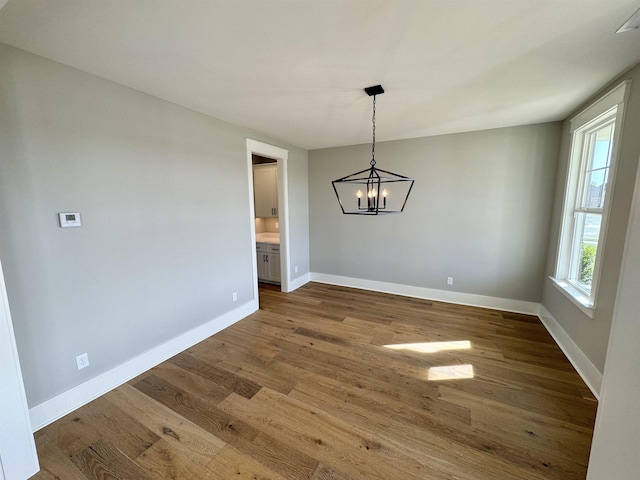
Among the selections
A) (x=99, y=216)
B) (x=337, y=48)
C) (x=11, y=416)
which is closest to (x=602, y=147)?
(x=337, y=48)

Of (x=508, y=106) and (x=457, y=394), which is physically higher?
(x=508, y=106)

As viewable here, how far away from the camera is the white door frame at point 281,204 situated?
3455 millimetres

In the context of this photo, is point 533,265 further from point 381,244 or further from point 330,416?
point 330,416

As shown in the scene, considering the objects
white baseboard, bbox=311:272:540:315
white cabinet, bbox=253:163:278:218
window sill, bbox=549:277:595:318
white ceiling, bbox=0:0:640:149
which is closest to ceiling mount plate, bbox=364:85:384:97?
white ceiling, bbox=0:0:640:149

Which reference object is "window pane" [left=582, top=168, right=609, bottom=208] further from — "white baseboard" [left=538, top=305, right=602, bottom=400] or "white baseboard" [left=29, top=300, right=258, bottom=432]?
"white baseboard" [left=29, top=300, right=258, bottom=432]

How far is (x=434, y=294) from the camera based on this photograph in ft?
13.3

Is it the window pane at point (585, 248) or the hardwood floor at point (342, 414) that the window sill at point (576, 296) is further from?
the hardwood floor at point (342, 414)

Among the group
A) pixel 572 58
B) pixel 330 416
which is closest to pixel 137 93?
pixel 330 416

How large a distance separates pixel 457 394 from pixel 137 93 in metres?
3.66

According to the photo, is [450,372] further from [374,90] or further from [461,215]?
[374,90]

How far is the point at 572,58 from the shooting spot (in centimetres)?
173

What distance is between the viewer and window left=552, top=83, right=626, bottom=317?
2.17m

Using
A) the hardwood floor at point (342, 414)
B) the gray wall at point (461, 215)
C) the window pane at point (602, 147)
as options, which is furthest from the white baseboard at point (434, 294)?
the window pane at point (602, 147)

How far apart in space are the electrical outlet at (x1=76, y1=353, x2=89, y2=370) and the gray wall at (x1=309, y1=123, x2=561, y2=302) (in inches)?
140
